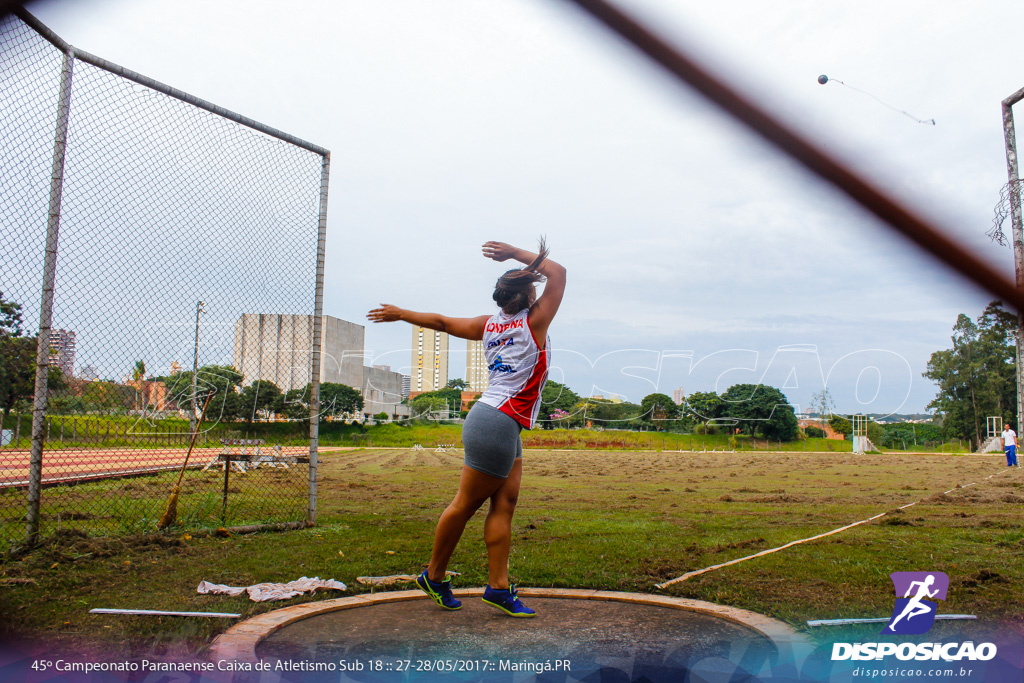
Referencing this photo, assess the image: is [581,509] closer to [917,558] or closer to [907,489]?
[917,558]

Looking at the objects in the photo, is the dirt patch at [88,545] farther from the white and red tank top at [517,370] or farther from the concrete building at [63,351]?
the white and red tank top at [517,370]

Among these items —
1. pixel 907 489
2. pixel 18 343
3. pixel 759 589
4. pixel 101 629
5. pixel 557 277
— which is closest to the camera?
pixel 101 629

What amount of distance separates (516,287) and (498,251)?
231mm

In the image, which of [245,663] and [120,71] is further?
[120,71]

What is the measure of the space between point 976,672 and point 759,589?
1.83 meters

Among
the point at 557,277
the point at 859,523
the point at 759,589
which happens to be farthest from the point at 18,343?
the point at 859,523

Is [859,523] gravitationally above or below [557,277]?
below

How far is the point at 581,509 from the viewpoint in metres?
9.31

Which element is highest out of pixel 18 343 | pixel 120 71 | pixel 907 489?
pixel 120 71

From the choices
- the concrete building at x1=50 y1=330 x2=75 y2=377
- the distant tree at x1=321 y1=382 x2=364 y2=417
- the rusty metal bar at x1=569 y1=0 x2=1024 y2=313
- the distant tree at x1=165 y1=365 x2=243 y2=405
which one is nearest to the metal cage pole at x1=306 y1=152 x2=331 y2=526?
the distant tree at x1=165 y1=365 x2=243 y2=405

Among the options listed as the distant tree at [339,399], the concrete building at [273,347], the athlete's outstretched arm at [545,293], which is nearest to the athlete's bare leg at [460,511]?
the athlete's outstretched arm at [545,293]

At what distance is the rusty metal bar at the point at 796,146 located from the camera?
28.2 inches

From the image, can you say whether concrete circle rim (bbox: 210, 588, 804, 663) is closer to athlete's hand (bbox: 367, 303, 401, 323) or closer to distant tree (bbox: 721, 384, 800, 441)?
athlete's hand (bbox: 367, 303, 401, 323)

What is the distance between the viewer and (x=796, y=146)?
2.46 feet
